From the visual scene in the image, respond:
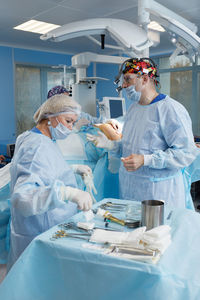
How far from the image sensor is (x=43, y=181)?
1.21 metres

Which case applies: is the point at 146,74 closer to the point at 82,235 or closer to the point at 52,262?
the point at 82,235

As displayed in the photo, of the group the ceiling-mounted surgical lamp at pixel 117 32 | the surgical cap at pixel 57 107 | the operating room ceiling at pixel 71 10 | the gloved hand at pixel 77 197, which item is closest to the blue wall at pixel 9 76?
the operating room ceiling at pixel 71 10

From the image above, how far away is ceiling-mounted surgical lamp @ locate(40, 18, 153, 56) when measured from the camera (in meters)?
2.22

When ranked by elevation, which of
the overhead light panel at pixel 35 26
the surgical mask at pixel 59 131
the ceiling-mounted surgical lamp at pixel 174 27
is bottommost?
the surgical mask at pixel 59 131

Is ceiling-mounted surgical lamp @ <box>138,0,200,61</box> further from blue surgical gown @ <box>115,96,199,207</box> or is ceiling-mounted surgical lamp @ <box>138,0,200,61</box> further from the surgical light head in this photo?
blue surgical gown @ <box>115,96,199,207</box>

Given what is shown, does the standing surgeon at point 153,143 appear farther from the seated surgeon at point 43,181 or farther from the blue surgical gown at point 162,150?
the seated surgeon at point 43,181

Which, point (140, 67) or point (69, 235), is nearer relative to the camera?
point (69, 235)

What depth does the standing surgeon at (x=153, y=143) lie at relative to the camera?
161cm

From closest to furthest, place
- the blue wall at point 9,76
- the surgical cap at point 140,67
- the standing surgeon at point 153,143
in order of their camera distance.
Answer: the standing surgeon at point 153,143 → the surgical cap at point 140,67 → the blue wall at point 9,76

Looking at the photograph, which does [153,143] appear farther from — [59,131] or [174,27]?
[174,27]

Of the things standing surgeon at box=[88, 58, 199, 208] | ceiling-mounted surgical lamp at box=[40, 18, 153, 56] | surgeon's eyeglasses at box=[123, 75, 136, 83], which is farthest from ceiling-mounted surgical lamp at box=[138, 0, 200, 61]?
surgeon's eyeglasses at box=[123, 75, 136, 83]

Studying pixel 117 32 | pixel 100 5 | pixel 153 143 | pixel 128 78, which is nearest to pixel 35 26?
pixel 100 5

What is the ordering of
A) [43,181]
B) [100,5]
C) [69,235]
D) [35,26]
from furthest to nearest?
[35,26], [100,5], [43,181], [69,235]

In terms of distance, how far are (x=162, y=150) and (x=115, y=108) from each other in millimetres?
1465
